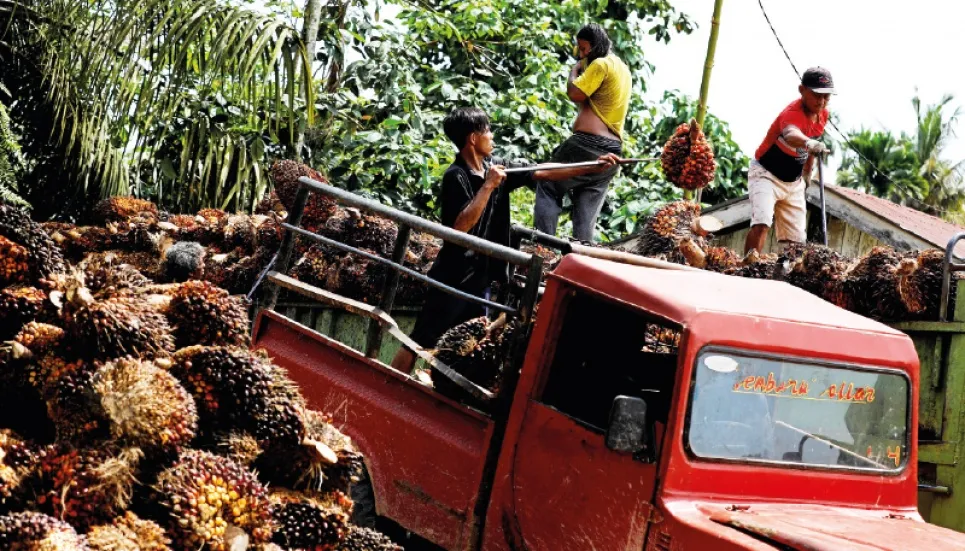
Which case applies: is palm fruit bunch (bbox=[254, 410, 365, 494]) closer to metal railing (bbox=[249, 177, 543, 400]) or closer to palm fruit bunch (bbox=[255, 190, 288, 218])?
metal railing (bbox=[249, 177, 543, 400])

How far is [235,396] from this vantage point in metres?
3.54

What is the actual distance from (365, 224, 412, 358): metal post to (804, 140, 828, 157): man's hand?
353 centimetres

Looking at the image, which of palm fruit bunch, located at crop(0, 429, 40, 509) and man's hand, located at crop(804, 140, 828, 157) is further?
man's hand, located at crop(804, 140, 828, 157)

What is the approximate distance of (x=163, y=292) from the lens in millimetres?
4121

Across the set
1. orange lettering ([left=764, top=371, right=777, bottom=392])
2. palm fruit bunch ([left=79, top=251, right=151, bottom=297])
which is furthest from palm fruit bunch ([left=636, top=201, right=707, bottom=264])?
palm fruit bunch ([left=79, top=251, right=151, bottom=297])

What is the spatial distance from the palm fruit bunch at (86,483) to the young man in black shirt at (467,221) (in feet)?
7.27

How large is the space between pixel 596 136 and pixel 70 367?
5.11 metres

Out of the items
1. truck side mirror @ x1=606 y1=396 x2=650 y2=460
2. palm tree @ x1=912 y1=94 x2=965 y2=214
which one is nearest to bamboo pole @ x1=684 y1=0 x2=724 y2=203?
truck side mirror @ x1=606 y1=396 x2=650 y2=460

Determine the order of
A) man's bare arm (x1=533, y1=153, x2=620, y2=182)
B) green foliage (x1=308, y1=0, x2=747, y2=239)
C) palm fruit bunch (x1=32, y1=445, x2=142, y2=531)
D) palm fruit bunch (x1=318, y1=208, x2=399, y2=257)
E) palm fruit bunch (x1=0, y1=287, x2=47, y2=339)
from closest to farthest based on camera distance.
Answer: palm fruit bunch (x1=32, y1=445, x2=142, y2=531), palm fruit bunch (x1=0, y1=287, x2=47, y2=339), man's bare arm (x1=533, y1=153, x2=620, y2=182), palm fruit bunch (x1=318, y1=208, x2=399, y2=257), green foliage (x1=308, y1=0, x2=747, y2=239)

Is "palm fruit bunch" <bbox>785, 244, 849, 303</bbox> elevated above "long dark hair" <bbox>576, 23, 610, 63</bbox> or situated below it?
below

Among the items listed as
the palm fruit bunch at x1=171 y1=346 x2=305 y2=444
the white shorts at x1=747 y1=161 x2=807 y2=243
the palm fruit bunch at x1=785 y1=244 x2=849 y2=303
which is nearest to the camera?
the palm fruit bunch at x1=171 y1=346 x2=305 y2=444

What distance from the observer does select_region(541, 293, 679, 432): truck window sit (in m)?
4.31

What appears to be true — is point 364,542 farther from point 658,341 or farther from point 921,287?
point 921,287

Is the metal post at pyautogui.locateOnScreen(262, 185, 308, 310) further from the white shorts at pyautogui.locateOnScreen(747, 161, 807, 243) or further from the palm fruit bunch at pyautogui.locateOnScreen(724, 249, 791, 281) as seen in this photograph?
the white shorts at pyautogui.locateOnScreen(747, 161, 807, 243)
